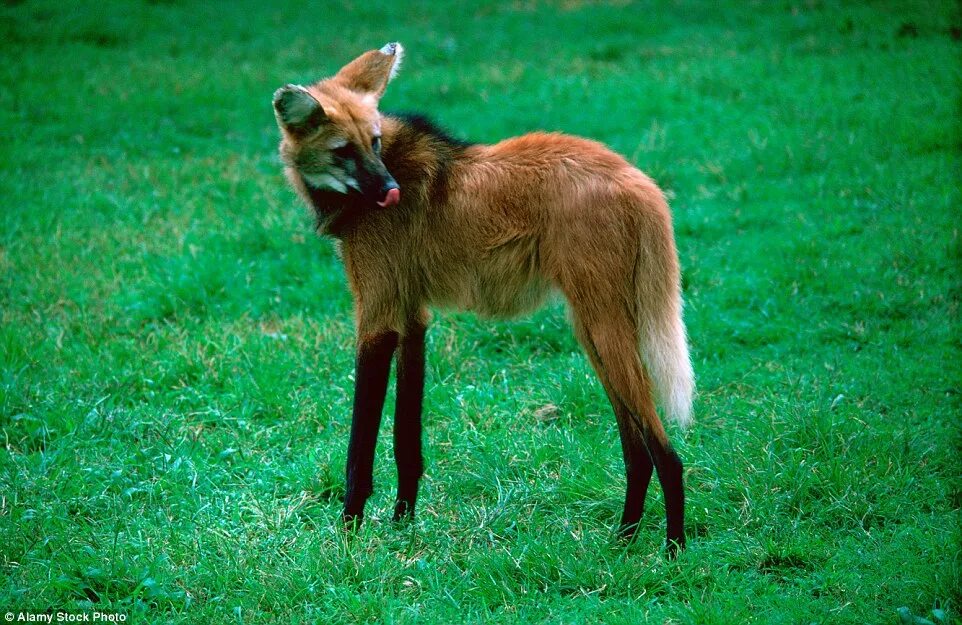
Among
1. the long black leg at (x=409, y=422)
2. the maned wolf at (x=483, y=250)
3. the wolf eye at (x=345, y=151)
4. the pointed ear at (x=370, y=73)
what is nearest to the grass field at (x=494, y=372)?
the long black leg at (x=409, y=422)

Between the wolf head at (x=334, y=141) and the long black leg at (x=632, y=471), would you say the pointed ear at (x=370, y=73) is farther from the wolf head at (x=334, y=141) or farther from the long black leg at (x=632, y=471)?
the long black leg at (x=632, y=471)

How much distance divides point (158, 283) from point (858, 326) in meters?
4.16

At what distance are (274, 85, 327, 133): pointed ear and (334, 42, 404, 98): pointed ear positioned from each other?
0.41 meters

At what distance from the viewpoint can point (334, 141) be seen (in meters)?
3.31

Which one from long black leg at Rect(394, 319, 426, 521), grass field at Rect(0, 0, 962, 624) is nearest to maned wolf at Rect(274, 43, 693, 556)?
long black leg at Rect(394, 319, 426, 521)

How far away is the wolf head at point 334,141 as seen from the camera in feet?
10.6

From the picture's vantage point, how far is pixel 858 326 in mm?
4973

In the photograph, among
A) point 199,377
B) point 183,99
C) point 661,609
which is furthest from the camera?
point 183,99

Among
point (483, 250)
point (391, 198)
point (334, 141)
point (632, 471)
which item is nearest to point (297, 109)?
point (334, 141)

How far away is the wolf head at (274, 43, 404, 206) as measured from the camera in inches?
127

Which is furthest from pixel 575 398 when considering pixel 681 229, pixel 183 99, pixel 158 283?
pixel 183 99

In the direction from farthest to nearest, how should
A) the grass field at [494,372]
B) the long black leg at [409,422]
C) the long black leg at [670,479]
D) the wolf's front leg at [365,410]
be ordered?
the long black leg at [409,422]
the wolf's front leg at [365,410]
the long black leg at [670,479]
the grass field at [494,372]

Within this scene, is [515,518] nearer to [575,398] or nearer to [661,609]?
[661,609]

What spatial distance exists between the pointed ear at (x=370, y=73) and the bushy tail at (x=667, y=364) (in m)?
1.46
